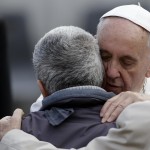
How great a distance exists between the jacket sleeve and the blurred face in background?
0.59 m

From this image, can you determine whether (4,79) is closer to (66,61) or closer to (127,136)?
(66,61)

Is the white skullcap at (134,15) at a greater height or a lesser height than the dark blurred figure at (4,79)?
greater

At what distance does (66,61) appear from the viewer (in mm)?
1822

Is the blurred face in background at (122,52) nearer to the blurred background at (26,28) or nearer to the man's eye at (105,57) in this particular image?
the man's eye at (105,57)

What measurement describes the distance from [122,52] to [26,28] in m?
2.70

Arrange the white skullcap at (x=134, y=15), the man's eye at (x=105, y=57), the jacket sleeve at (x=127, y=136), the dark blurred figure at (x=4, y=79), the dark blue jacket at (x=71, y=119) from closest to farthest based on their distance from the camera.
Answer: the jacket sleeve at (x=127, y=136)
the dark blue jacket at (x=71, y=119)
the man's eye at (x=105, y=57)
the white skullcap at (x=134, y=15)
the dark blurred figure at (x=4, y=79)

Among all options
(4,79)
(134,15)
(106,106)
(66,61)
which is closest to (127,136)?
(106,106)

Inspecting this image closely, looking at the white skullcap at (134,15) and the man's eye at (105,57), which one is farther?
the white skullcap at (134,15)

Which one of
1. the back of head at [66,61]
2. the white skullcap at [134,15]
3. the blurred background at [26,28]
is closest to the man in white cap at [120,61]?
the white skullcap at [134,15]

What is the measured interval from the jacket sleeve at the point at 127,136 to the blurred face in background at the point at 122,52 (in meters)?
0.59

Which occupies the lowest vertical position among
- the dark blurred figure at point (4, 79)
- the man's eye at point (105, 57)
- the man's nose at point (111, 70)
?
the dark blurred figure at point (4, 79)

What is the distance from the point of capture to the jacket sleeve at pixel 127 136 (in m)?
1.60

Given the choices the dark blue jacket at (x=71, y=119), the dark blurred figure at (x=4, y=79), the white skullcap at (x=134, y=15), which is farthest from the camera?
the dark blurred figure at (x=4, y=79)

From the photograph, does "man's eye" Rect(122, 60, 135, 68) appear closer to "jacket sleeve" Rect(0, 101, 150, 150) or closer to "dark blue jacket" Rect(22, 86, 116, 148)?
"dark blue jacket" Rect(22, 86, 116, 148)
